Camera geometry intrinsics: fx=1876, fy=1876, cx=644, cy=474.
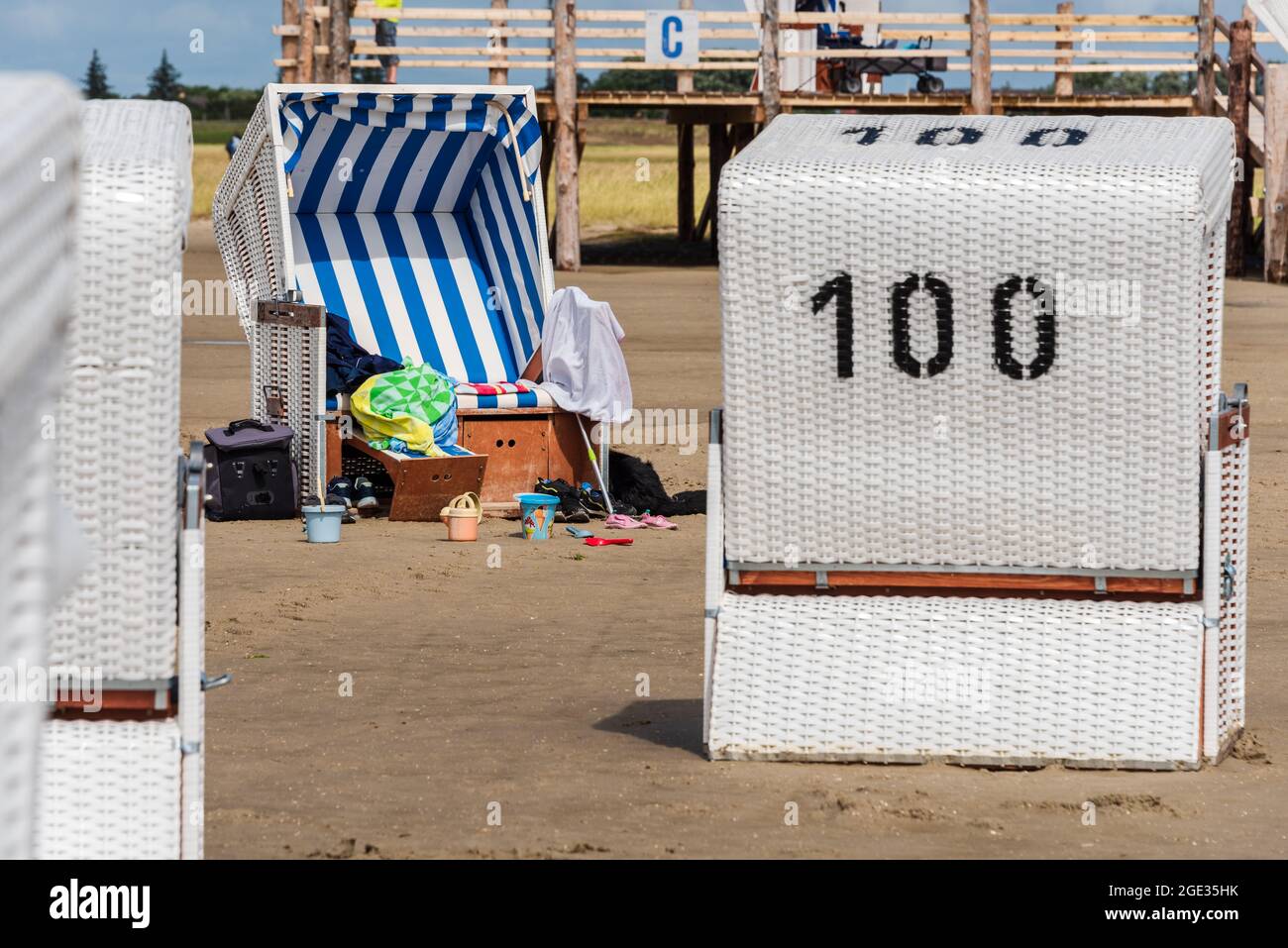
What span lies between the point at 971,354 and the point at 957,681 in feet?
3.00

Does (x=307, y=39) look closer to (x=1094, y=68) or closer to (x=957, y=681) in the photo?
(x=1094, y=68)

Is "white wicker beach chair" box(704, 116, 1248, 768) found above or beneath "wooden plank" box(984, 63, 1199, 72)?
beneath

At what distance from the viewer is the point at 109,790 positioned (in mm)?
3770

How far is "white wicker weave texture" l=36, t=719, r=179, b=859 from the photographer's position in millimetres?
3730

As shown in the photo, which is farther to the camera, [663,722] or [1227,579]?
[663,722]

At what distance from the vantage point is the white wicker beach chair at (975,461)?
514 cm

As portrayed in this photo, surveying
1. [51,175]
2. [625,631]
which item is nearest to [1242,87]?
[625,631]

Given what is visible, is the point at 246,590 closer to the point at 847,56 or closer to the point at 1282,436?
the point at 1282,436

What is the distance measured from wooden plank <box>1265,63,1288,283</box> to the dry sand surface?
1462 centimetres

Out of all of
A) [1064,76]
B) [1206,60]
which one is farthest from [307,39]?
[1206,60]

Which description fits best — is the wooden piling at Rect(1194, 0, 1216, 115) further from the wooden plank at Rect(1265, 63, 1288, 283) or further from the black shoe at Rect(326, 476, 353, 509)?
the black shoe at Rect(326, 476, 353, 509)

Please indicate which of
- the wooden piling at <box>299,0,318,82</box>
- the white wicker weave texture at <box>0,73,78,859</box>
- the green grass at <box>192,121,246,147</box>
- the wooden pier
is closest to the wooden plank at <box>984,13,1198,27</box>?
the wooden pier

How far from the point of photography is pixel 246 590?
8.05 metres
